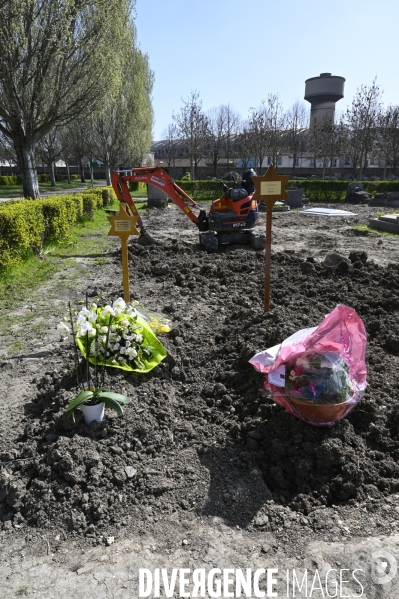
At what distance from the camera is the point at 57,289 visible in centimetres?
792

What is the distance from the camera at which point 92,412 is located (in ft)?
10.6

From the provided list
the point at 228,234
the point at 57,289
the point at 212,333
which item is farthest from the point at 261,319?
the point at 228,234

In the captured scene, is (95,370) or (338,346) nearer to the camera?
(338,346)

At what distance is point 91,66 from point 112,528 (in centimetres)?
1648

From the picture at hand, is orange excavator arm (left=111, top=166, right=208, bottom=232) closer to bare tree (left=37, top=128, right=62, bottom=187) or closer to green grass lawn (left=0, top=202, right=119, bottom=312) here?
green grass lawn (left=0, top=202, right=119, bottom=312)

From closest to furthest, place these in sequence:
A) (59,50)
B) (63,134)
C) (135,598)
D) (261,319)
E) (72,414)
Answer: (135,598), (72,414), (261,319), (59,50), (63,134)

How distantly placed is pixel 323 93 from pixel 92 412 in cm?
7788

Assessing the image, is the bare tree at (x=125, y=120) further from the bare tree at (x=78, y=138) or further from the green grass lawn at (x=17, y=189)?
the green grass lawn at (x=17, y=189)

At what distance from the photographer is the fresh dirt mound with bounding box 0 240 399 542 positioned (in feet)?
9.12

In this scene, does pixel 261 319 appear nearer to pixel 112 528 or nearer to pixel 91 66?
pixel 112 528

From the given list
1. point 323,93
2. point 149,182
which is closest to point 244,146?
point 323,93

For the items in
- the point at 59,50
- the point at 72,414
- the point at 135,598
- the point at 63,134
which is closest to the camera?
the point at 135,598

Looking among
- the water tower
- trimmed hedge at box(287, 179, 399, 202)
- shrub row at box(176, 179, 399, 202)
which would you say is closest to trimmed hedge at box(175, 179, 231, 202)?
shrub row at box(176, 179, 399, 202)

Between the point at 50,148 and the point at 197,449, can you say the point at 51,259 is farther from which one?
the point at 50,148
